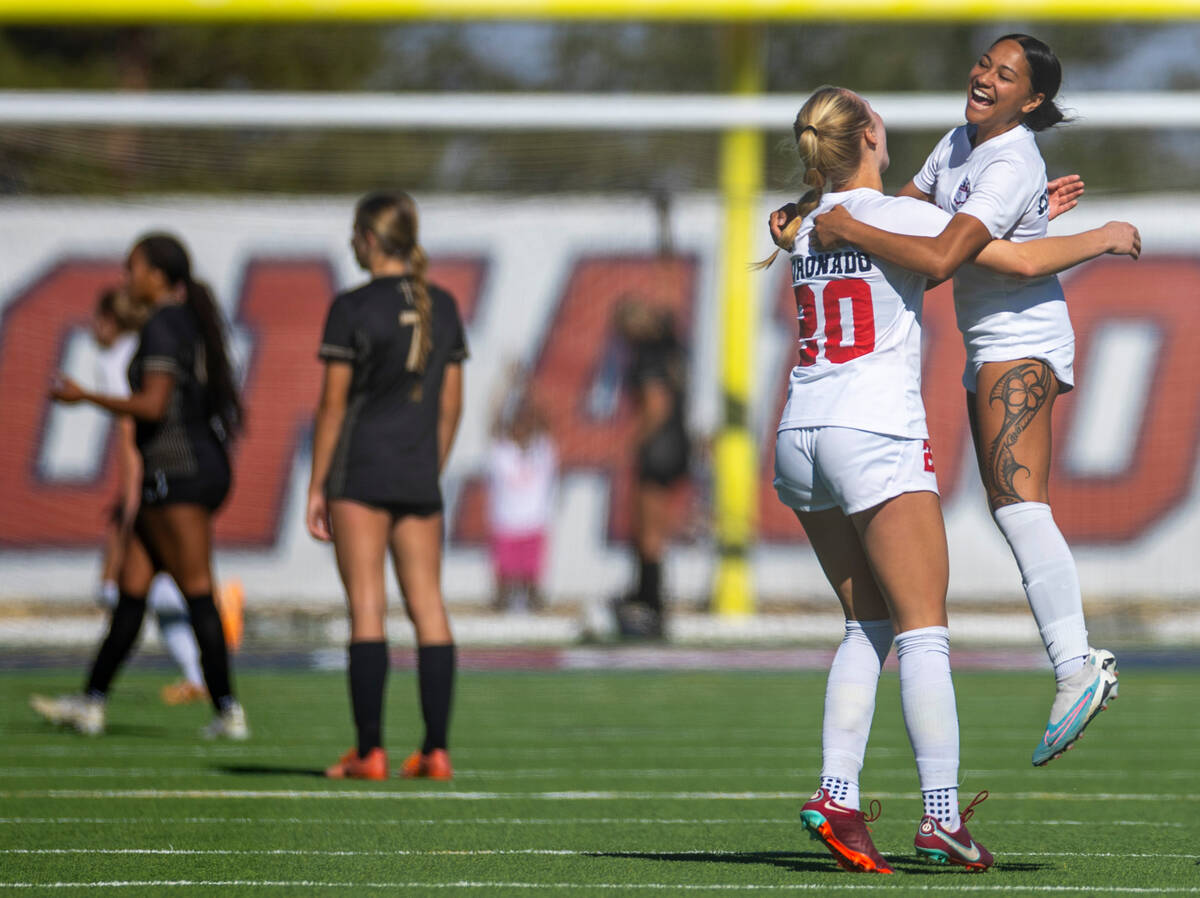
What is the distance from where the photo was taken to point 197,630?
8.39m

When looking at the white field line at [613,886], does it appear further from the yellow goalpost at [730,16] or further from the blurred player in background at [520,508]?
the blurred player in background at [520,508]

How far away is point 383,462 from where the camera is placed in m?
7.03

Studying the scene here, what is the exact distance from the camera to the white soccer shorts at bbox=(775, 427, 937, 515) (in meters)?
4.68

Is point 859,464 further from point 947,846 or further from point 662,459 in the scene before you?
point 662,459

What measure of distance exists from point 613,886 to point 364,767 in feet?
8.43

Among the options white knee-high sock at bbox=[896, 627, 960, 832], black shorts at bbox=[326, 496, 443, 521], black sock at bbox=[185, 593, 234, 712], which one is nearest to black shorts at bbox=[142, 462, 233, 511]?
black sock at bbox=[185, 593, 234, 712]

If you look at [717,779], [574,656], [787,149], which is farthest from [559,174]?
[787,149]

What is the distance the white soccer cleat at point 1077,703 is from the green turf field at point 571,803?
1.07 feet

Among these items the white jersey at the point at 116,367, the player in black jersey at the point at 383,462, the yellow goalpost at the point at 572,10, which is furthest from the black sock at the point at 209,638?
the yellow goalpost at the point at 572,10

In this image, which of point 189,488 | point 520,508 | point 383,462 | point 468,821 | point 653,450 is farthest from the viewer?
point 520,508

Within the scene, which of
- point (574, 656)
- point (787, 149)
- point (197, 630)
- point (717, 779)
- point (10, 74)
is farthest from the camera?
point (10, 74)

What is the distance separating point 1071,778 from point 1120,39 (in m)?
24.4

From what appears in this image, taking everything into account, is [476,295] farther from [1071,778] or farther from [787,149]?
[787,149]

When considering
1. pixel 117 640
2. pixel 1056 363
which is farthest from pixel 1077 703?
pixel 117 640
